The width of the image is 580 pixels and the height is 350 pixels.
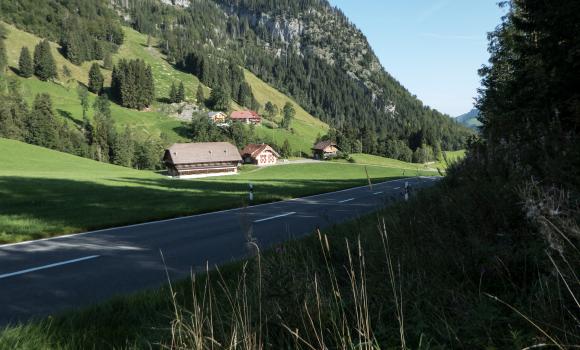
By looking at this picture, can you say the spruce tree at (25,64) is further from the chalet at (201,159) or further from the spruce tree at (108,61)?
the chalet at (201,159)

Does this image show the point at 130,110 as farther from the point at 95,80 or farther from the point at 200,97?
the point at 200,97

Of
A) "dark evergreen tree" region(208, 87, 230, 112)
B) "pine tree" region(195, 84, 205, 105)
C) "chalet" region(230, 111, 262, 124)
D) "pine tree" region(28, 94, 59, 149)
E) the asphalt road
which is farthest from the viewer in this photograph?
"dark evergreen tree" region(208, 87, 230, 112)

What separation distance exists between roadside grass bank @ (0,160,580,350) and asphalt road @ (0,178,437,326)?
62cm

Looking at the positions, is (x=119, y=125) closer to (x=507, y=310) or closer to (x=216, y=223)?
(x=216, y=223)

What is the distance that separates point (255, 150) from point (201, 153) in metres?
21.2

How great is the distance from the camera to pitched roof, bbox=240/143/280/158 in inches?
Result: 4454

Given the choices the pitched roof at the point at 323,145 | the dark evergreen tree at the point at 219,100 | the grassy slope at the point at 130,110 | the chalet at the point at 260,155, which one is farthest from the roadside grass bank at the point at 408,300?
the dark evergreen tree at the point at 219,100

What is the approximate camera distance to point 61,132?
99062 millimetres

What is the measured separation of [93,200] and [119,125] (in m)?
117

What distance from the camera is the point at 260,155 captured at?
4466 inches

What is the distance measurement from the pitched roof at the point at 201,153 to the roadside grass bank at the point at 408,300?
91249 mm

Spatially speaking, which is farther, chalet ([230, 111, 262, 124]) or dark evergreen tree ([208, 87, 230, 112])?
dark evergreen tree ([208, 87, 230, 112])

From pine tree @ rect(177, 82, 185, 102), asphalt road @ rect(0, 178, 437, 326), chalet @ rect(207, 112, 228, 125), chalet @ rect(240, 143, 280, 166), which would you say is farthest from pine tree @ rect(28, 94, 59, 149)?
asphalt road @ rect(0, 178, 437, 326)

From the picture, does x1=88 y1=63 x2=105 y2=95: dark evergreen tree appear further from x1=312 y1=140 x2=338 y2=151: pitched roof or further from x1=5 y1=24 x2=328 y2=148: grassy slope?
x1=312 y1=140 x2=338 y2=151: pitched roof
